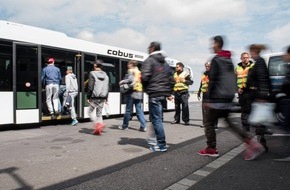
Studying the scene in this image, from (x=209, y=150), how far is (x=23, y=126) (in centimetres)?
585

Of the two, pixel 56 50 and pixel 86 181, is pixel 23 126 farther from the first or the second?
pixel 86 181

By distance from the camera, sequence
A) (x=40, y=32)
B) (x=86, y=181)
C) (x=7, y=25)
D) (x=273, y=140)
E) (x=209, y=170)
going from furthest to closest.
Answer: (x=40, y=32), (x=7, y=25), (x=273, y=140), (x=209, y=170), (x=86, y=181)

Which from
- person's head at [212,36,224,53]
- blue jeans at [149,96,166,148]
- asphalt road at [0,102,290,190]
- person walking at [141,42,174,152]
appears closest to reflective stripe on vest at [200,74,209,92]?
asphalt road at [0,102,290,190]

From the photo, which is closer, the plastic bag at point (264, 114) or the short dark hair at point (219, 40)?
the plastic bag at point (264, 114)

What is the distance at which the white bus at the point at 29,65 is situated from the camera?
8.84 metres

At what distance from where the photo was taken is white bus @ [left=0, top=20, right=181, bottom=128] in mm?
8844

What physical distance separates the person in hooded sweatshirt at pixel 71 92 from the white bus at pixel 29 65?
1.79 ft

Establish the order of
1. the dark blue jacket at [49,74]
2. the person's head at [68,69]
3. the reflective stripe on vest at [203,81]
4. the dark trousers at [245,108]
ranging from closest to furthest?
1. the dark trousers at [245,108]
2. the reflective stripe on vest at [203,81]
3. the dark blue jacket at [49,74]
4. the person's head at [68,69]

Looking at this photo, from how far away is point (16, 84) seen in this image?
29.6ft

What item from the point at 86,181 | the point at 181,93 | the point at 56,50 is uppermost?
the point at 56,50

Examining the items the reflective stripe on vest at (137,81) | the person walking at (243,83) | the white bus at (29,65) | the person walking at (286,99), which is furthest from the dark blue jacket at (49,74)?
the person walking at (286,99)

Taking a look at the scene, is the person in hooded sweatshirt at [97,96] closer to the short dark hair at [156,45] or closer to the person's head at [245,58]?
the short dark hair at [156,45]

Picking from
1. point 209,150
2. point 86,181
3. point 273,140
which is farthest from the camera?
point 273,140

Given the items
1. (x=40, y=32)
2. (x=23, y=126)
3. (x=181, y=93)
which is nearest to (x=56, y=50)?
(x=40, y=32)
